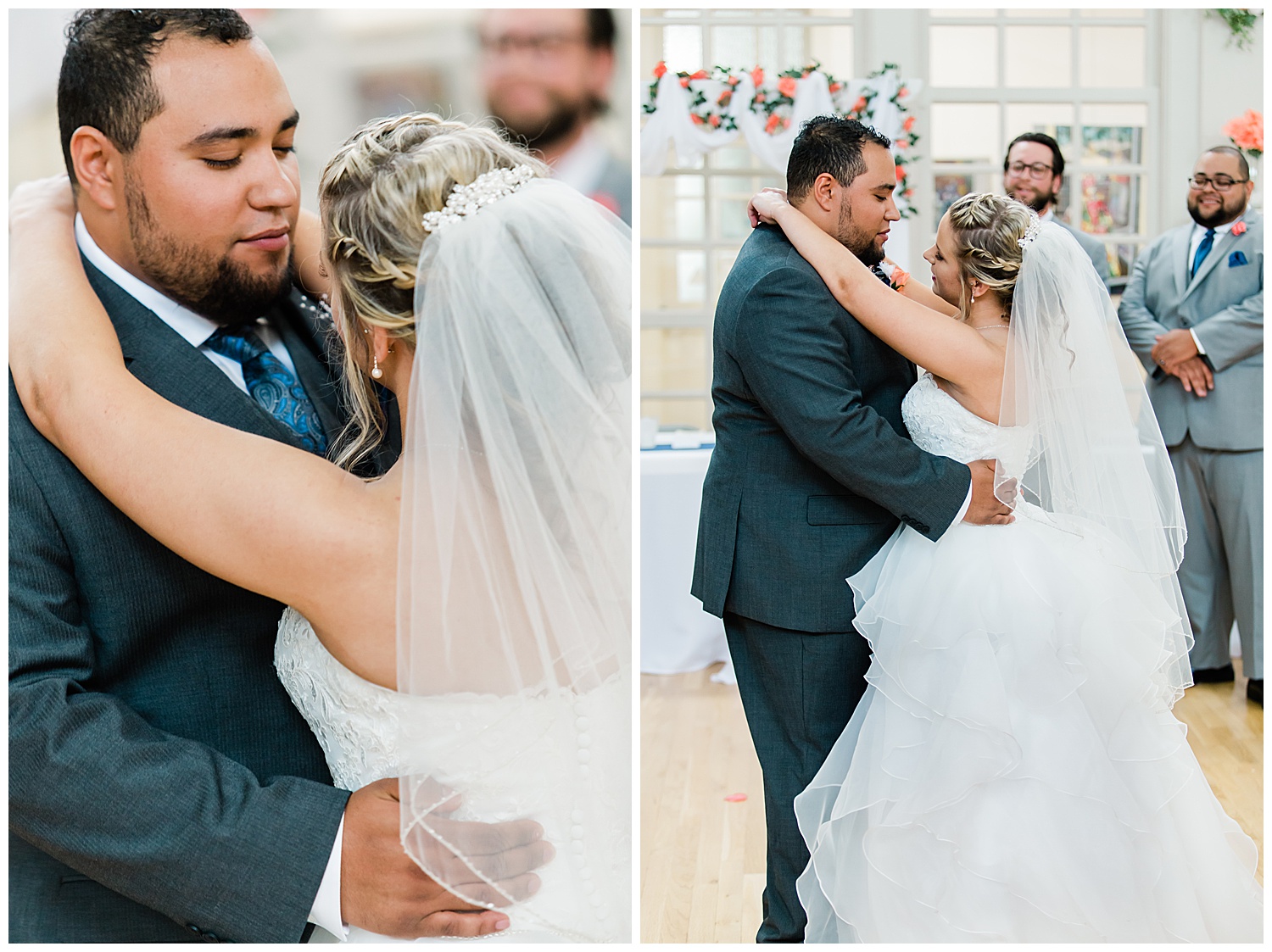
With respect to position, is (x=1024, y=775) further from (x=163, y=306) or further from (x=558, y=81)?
(x=558, y=81)

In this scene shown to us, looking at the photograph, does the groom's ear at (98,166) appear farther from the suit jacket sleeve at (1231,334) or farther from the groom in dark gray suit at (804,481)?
the suit jacket sleeve at (1231,334)

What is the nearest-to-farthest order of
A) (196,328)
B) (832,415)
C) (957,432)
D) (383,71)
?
1. (196,328)
2. (832,415)
3. (957,432)
4. (383,71)

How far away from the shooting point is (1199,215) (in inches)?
160

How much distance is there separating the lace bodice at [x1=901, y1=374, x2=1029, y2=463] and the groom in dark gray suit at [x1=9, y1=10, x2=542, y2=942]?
111 centimetres

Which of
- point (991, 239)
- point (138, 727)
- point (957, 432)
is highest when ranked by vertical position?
point (991, 239)

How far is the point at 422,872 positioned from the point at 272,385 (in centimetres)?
77

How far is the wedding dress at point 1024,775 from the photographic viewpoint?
1854mm

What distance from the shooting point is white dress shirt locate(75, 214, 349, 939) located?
144 centimetres

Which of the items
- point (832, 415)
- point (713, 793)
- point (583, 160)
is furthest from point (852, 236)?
point (583, 160)

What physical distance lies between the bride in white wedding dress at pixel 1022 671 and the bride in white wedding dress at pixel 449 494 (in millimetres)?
669

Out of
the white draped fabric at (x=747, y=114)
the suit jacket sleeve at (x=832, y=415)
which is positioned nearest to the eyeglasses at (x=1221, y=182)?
the white draped fabric at (x=747, y=114)

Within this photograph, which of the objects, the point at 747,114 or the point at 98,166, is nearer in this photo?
the point at 98,166

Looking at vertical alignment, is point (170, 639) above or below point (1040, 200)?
below

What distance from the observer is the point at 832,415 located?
1.99m
